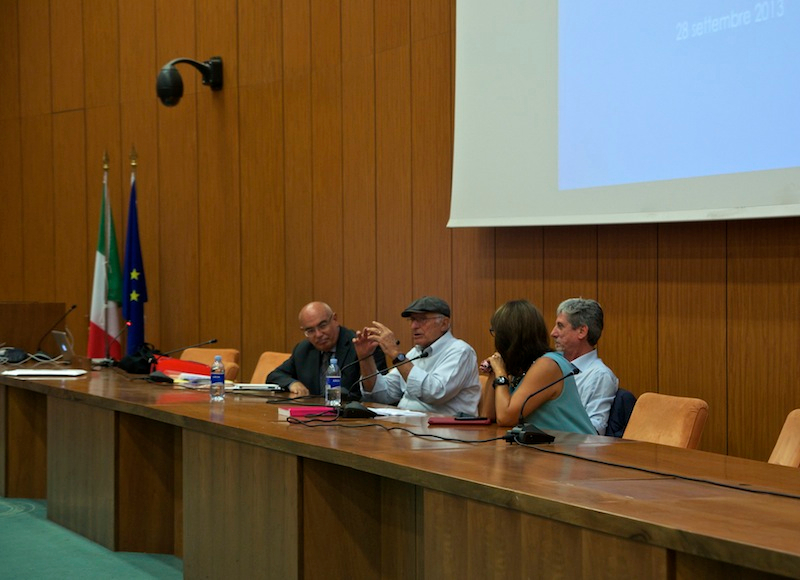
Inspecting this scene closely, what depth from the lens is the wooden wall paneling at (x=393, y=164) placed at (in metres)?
6.27

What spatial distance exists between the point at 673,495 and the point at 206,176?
613cm

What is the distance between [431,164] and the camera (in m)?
6.09

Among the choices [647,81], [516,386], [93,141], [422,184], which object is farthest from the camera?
[93,141]

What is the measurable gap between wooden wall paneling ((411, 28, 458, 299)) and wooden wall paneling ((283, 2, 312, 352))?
1105 mm

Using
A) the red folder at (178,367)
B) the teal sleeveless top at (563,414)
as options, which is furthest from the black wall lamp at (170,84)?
the teal sleeveless top at (563,414)

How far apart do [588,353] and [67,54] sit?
21.5ft

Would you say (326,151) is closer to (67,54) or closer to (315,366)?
(315,366)

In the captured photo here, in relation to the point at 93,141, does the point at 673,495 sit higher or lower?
lower

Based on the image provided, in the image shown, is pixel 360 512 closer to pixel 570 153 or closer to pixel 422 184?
pixel 570 153

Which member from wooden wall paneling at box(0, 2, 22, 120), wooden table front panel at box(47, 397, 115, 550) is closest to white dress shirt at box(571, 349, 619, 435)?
wooden table front panel at box(47, 397, 115, 550)

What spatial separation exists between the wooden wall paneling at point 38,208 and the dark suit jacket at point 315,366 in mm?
4844

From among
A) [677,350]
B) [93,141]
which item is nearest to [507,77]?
[677,350]

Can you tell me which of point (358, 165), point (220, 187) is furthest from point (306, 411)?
point (220, 187)

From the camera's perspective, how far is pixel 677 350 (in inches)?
186
